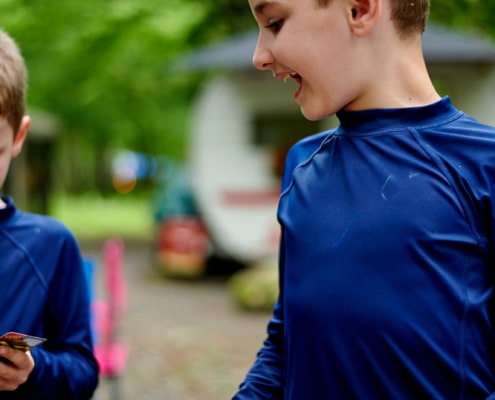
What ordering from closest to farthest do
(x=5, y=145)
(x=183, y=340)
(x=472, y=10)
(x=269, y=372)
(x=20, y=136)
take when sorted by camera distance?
(x=269, y=372), (x=5, y=145), (x=20, y=136), (x=472, y=10), (x=183, y=340)

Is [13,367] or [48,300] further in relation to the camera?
[48,300]

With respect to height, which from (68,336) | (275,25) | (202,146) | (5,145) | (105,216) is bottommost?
(105,216)

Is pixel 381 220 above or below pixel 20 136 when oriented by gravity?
below

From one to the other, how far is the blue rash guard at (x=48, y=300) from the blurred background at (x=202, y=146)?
4102 mm

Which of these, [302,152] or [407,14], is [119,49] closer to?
[302,152]

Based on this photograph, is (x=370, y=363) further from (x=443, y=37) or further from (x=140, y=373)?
(x=443, y=37)

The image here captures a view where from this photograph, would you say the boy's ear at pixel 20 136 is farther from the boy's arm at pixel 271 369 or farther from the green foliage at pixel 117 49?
the green foliage at pixel 117 49

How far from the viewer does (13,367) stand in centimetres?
168

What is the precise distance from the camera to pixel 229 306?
9664 mm

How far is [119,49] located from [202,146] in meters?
3.26

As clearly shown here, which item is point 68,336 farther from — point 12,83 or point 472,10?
point 472,10

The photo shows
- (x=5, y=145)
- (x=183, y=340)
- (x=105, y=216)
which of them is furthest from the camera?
(x=105, y=216)

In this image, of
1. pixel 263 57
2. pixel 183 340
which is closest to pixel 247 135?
pixel 183 340

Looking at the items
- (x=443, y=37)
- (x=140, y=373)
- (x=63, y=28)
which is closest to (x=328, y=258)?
(x=140, y=373)
